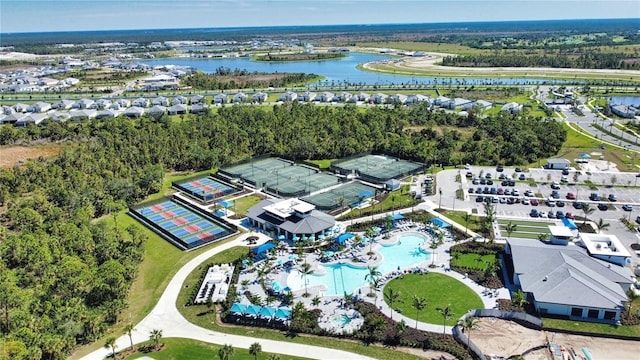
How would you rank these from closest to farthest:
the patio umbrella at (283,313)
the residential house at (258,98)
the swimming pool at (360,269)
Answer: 1. the patio umbrella at (283,313)
2. the swimming pool at (360,269)
3. the residential house at (258,98)

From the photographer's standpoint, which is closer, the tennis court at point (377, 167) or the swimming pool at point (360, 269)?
the swimming pool at point (360, 269)

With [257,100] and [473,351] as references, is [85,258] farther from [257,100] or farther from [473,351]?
[257,100]

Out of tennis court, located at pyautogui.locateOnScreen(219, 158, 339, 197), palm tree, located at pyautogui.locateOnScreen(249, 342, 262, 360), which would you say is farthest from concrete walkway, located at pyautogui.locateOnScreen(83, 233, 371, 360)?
tennis court, located at pyautogui.locateOnScreen(219, 158, 339, 197)

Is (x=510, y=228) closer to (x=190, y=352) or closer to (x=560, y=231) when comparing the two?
(x=560, y=231)

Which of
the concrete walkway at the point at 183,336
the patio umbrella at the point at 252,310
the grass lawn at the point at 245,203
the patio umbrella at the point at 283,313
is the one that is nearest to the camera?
the concrete walkway at the point at 183,336

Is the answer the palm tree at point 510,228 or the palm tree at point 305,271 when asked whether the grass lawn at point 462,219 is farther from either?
the palm tree at point 305,271

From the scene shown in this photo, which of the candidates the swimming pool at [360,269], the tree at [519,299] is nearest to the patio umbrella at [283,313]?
the swimming pool at [360,269]

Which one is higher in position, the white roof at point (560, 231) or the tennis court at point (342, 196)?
the white roof at point (560, 231)
